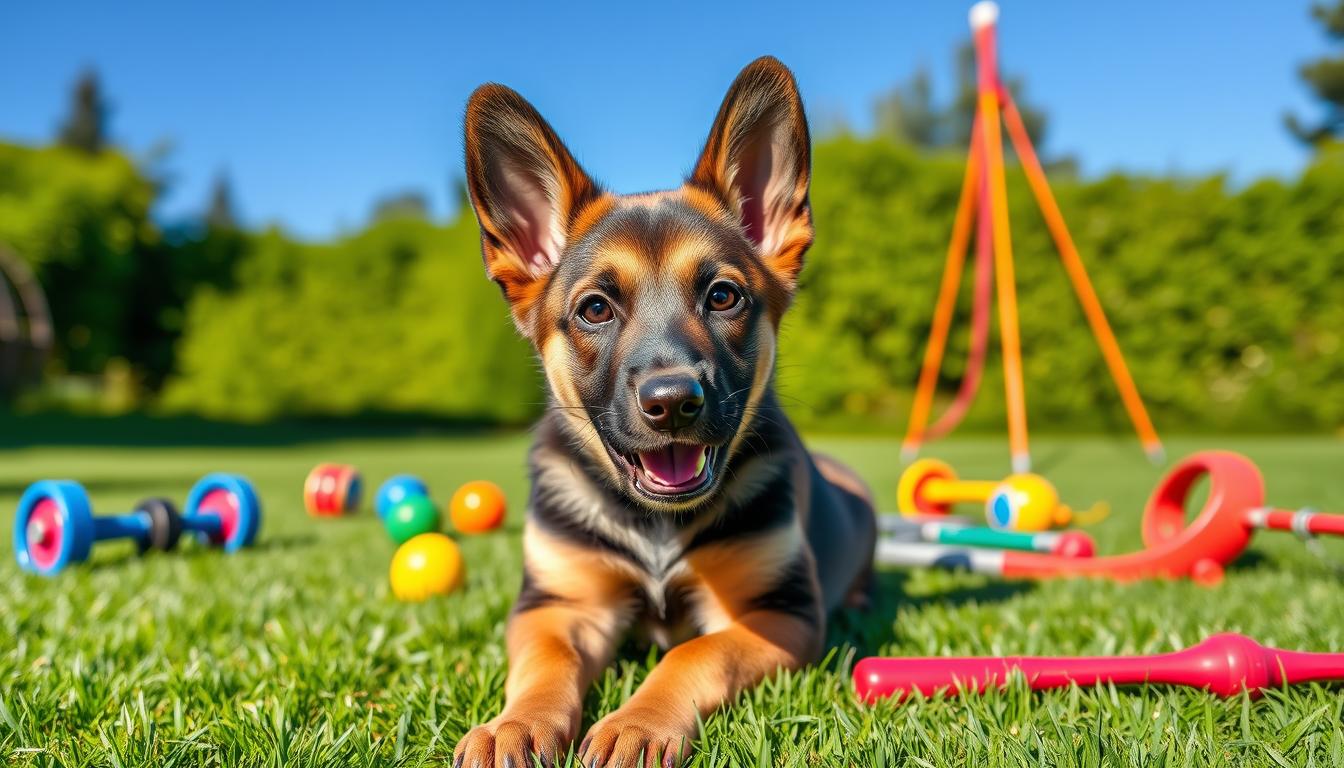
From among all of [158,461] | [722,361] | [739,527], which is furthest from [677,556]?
[158,461]

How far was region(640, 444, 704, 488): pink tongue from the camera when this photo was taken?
96.5 inches

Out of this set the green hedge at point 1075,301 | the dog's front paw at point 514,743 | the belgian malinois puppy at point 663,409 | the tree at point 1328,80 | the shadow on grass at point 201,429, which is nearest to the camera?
the dog's front paw at point 514,743

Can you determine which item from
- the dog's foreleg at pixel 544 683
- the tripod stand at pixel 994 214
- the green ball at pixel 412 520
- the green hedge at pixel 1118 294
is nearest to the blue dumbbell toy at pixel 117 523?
the green ball at pixel 412 520

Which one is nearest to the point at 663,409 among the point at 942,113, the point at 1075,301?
the point at 1075,301

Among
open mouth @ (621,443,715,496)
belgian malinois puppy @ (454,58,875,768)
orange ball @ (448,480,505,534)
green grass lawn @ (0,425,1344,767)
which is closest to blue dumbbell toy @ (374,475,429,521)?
orange ball @ (448,480,505,534)

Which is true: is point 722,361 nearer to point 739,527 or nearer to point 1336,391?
point 739,527

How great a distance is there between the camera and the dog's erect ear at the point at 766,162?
281 centimetres

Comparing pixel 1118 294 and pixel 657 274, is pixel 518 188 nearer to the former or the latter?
pixel 657 274

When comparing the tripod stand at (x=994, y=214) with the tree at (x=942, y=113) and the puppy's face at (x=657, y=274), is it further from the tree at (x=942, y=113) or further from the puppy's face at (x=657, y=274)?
the tree at (x=942, y=113)

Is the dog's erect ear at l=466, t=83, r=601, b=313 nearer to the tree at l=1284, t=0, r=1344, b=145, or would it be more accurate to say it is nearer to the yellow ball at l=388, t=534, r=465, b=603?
the yellow ball at l=388, t=534, r=465, b=603

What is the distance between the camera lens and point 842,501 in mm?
3746

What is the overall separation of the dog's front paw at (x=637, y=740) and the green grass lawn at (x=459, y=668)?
69 mm

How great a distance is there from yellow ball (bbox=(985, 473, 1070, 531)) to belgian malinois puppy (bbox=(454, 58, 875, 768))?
2951 millimetres

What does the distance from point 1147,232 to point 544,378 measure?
72.5 feet
